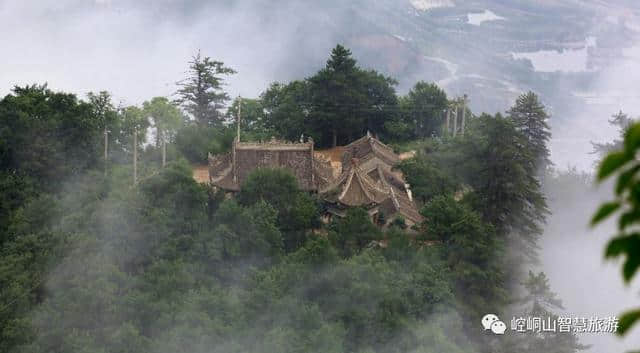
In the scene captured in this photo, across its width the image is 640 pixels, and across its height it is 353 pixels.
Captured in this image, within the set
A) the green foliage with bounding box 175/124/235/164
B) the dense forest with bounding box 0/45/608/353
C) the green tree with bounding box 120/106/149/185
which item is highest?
the green tree with bounding box 120/106/149/185

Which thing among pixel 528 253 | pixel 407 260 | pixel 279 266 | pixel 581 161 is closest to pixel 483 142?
pixel 528 253

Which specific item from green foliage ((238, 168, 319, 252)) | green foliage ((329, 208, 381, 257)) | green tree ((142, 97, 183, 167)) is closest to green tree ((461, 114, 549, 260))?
green foliage ((329, 208, 381, 257))

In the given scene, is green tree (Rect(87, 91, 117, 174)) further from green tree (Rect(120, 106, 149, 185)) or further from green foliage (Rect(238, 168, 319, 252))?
green foliage (Rect(238, 168, 319, 252))

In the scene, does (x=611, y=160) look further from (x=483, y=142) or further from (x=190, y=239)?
(x=483, y=142)

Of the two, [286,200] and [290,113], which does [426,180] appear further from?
[290,113]

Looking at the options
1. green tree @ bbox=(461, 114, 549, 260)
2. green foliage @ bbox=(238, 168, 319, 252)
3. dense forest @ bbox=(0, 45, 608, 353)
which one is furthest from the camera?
green tree @ bbox=(461, 114, 549, 260)

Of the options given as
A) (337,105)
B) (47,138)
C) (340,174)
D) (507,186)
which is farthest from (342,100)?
(507,186)
